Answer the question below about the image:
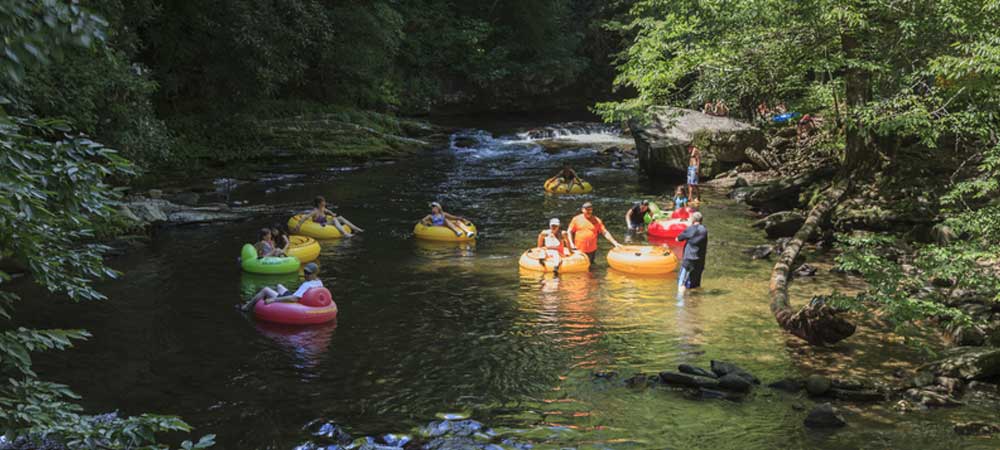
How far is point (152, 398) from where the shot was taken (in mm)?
9148

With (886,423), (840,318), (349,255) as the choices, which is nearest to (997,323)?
(840,318)

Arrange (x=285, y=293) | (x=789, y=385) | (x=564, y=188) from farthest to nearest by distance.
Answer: (x=564, y=188), (x=285, y=293), (x=789, y=385)

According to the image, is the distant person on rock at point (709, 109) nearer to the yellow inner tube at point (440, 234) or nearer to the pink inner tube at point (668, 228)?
the pink inner tube at point (668, 228)

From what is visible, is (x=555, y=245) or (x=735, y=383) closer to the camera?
(x=735, y=383)

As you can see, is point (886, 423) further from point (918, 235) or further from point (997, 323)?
point (918, 235)

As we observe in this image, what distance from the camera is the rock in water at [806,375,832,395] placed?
909 centimetres

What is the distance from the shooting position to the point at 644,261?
14.7 meters

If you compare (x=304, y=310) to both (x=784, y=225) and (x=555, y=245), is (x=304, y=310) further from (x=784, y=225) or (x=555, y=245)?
(x=784, y=225)

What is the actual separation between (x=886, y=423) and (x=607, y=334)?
13.0 ft

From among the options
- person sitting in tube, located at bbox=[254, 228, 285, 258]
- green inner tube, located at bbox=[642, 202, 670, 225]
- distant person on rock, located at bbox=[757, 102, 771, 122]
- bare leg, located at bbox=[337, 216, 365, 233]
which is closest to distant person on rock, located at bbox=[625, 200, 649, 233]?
green inner tube, located at bbox=[642, 202, 670, 225]

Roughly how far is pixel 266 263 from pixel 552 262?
5059 mm

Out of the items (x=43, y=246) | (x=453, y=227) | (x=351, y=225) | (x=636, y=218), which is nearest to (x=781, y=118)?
(x=636, y=218)

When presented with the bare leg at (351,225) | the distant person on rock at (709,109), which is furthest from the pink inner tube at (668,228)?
the distant person on rock at (709,109)

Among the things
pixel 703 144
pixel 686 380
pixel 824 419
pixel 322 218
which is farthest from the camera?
pixel 703 144
